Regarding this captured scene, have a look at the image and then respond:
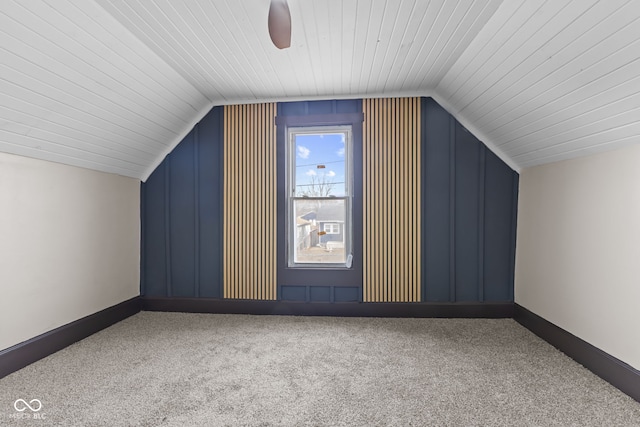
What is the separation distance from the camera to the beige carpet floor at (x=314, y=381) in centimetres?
168

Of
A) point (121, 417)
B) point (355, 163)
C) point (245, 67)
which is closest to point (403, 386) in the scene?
point (121, 417)

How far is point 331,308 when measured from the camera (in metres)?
3.30

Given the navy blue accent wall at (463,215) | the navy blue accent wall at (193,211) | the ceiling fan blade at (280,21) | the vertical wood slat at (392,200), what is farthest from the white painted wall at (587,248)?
the navy blue accent wall at (193,211)

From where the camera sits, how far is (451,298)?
322 cm

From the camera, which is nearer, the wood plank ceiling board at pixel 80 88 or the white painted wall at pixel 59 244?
the wood plank ceiling board at pixel 80 88

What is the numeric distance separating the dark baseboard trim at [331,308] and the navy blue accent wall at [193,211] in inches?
4.6

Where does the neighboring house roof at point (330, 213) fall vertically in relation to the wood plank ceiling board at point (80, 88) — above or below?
below

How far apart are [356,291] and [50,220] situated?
276cm

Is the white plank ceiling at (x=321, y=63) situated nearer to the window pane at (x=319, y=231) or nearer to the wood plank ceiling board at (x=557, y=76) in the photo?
the wood plank ceiling board at (x=557, y=76)

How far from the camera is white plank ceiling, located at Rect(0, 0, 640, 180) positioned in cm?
163

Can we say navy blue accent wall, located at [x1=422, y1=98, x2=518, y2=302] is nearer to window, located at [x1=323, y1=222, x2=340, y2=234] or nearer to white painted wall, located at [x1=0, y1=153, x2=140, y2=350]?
window, located at [x1=323, y1=222, x2=340, y2=234]

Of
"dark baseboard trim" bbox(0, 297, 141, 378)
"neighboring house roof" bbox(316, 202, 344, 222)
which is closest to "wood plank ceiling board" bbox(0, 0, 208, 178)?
"dark baseboard trim" bbox(0, 297, 141, 378)

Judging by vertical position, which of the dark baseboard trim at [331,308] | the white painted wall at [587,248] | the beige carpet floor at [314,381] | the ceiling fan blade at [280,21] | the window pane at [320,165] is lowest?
the beige carpet floor at [314,381]

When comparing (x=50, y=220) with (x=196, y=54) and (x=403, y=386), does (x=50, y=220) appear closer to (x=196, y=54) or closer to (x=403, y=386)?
(x=196, y=54)
